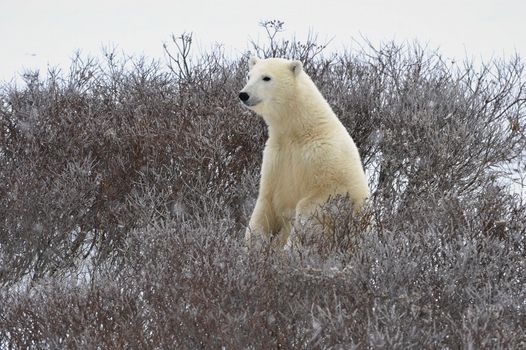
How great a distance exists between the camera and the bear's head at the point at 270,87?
5.85 meters

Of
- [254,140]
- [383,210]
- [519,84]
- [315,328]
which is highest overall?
[519,84]

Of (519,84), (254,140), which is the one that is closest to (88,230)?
(254,140)

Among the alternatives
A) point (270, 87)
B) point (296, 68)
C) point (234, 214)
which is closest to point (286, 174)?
point (270, 87)

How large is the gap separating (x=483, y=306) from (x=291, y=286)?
35.4 inches

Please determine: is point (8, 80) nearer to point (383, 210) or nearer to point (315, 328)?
point (383, 210)

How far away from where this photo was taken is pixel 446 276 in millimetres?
4570

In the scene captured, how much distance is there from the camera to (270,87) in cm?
590

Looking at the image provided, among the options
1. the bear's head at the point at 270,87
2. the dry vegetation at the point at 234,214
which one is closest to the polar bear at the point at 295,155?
the bear's head at the point at 270,87

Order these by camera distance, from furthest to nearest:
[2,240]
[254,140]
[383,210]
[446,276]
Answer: [254,140], [2,240], [383,210], [446,276]

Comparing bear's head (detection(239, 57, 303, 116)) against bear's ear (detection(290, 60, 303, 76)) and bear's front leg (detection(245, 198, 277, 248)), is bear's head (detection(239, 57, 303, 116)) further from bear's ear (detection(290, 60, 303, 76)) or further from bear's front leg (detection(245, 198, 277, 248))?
bear's front leg (detection(245, 198, 277, 248))

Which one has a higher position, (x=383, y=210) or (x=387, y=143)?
(x=387, y=143)

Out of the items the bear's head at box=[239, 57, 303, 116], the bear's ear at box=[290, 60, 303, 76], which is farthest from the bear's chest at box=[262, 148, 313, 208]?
the bear's ear at box=[290, 60, 303, 76]

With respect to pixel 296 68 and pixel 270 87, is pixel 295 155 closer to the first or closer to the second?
pixel 270 87

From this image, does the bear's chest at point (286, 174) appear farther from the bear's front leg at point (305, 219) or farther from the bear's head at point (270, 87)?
the bear's head at point (270, 87)
